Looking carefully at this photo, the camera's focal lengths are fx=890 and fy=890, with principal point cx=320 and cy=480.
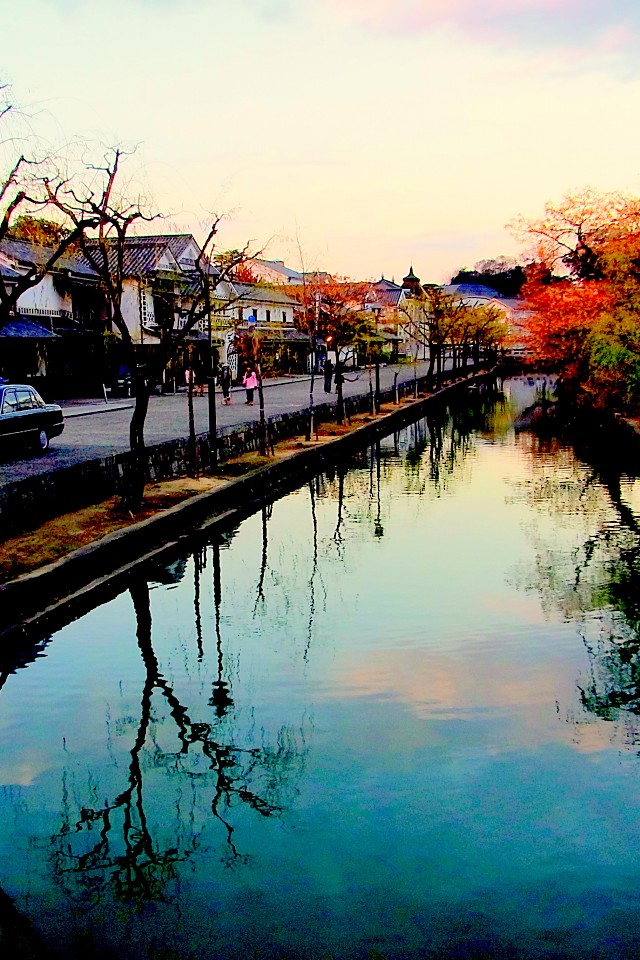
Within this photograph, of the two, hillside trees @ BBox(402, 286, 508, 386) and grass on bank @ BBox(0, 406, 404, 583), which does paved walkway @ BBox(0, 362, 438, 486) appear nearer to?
grass on bank @ BBox(0, 406, 404, 583)

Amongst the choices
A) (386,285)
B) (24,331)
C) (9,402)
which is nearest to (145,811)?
(9,402)

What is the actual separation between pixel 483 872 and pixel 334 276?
52620 millimetres

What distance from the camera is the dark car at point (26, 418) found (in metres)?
18.9

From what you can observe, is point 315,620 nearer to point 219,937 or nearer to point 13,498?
point 13,498

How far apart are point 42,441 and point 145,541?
8.28m

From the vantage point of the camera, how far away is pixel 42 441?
20.2 m

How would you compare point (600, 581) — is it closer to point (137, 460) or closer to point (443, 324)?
point (137, 460)

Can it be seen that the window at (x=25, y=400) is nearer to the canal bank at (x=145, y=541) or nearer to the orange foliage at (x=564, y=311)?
the canal bank at (x=145, y=541)

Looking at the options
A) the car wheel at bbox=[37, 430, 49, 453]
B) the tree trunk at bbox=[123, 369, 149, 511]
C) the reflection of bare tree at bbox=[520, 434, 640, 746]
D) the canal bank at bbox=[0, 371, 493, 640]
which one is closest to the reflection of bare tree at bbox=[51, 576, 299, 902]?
the canal bank at bbox=[0, 371, 493, 640]

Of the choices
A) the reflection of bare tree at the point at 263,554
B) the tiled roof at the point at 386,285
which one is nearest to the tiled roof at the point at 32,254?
the reflection of bare tree at the point at 263,554

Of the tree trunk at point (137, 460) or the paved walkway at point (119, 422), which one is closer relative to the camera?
the tree trunk at point (137, 460)

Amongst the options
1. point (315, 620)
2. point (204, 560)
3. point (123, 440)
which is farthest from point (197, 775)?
point (123, 440)

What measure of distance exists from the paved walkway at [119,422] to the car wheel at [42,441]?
180 millimetres

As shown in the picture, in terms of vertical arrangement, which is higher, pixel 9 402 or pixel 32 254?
pixel 32 254
